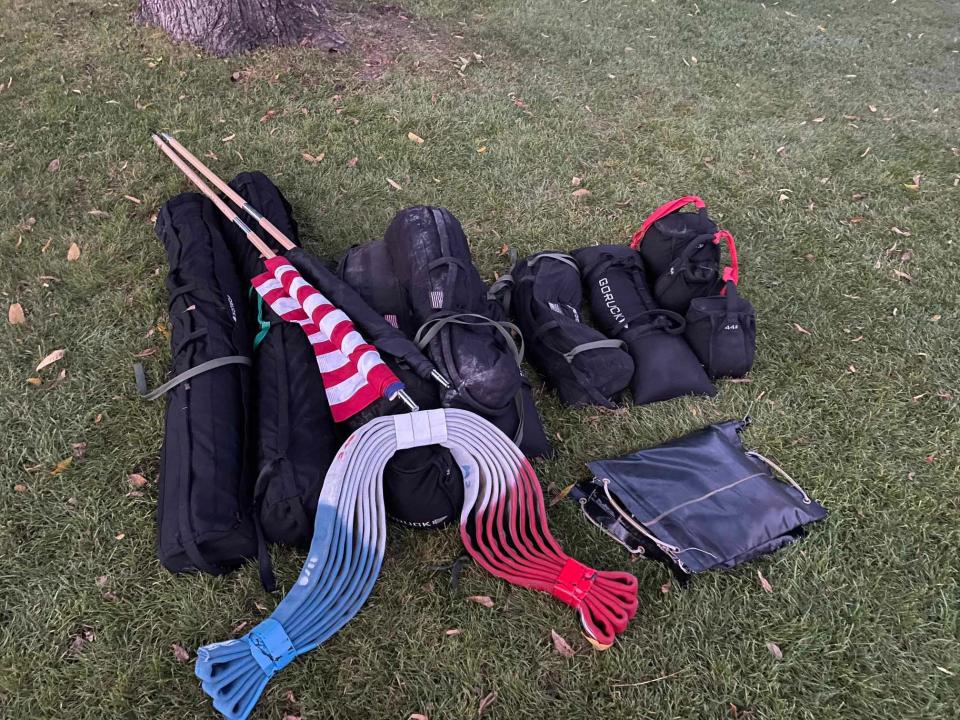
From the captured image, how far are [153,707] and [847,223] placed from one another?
14.6 ft

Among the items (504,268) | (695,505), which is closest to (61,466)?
(504,268)

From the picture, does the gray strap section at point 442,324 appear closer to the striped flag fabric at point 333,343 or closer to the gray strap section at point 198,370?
the striped flag fabric at point 333,343

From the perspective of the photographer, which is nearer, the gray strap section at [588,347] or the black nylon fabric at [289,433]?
the black nylon fabric at [289,433]

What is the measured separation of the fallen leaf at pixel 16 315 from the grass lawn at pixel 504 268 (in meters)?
0.04

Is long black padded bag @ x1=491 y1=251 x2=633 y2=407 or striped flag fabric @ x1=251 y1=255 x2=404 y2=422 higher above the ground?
striped flag fabric @ x1=251 y1=255 x2=404 y2=422

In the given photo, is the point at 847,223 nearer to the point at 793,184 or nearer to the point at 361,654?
the point at 793,184

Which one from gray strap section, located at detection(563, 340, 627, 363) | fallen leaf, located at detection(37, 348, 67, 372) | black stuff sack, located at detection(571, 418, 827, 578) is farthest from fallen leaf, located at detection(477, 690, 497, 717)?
fallen leaf, located at detection(37, 348, 67, 372)

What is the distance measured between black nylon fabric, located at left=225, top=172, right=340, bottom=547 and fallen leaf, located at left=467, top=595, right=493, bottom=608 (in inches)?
24.4

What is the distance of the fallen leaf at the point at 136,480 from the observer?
255 cm

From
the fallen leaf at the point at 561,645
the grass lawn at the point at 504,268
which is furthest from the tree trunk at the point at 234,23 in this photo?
the fallen leaf at the point at 561,645

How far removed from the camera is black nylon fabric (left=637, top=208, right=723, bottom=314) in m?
3.25

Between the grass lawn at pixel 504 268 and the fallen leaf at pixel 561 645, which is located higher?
the grass lawn at pixel 504 268

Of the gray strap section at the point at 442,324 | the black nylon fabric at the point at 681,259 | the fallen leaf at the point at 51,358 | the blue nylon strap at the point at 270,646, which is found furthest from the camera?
Result: the black nylon fabric at the point at 681,259

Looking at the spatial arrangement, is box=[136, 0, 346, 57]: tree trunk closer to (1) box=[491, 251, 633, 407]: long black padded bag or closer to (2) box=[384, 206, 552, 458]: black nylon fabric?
(2) box=[384, 206, 552, 458]: black nylon fabric
